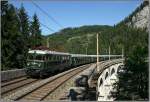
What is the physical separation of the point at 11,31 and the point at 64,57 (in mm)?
8787

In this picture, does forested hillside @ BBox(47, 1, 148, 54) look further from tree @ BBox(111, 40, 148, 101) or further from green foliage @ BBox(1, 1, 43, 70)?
green foliage @ BBox(1, 1, 43, 70)

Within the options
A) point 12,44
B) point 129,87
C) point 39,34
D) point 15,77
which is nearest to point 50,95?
point 15,77

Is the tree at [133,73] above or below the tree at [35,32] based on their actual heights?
below

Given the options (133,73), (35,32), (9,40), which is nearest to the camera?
(133,73)

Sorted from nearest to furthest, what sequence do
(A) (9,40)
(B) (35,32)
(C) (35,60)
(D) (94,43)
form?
(C) (35,60)
(A) (9,40)
(B) (35,32)
(D) (94,43)

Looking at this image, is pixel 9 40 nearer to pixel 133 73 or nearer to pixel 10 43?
pixel 10 43

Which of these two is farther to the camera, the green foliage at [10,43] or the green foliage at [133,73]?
the green foliage at [10,43]

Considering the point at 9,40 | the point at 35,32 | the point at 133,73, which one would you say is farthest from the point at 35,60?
the point at 35,32

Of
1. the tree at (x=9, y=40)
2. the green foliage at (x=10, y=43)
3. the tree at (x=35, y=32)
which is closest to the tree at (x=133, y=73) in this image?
the green foliage at (x=10, y=43)

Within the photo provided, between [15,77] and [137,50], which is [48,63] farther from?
[137,50]

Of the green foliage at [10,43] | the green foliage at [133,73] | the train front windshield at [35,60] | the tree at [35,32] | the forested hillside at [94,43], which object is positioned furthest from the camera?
the tree at [35,32]

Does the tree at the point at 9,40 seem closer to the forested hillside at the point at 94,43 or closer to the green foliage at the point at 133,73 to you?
the forested hillside at the point at 94,43

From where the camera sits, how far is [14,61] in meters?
44.4

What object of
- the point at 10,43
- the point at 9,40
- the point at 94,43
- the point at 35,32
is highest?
the point at 94,43
